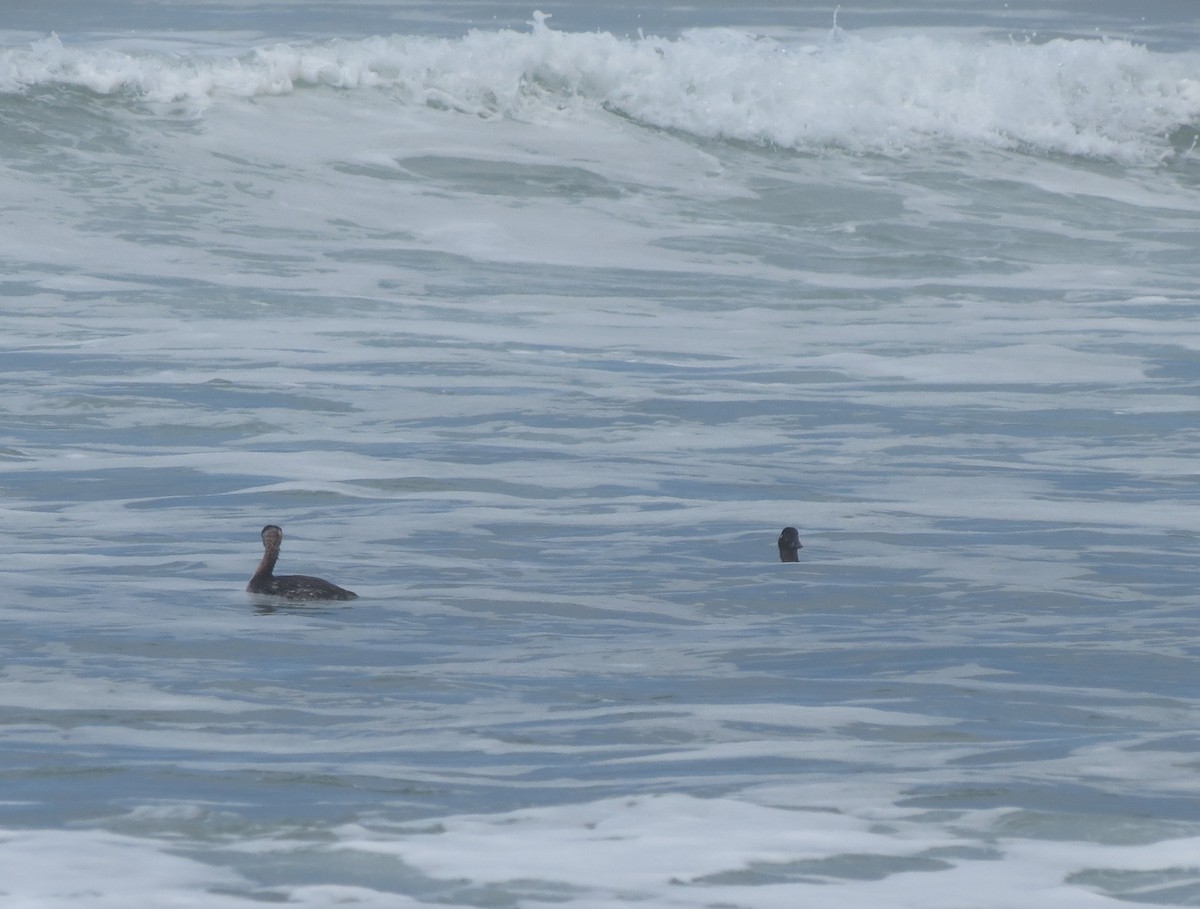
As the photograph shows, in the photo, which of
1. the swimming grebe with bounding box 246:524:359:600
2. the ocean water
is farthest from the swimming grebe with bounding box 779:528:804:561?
the swimming grebe with bounding box 246:524:359:600

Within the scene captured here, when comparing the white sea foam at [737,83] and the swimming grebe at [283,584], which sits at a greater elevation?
the white sea foam at [737,83]

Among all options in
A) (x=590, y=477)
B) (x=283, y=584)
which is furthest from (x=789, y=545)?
(x=590, y=477)

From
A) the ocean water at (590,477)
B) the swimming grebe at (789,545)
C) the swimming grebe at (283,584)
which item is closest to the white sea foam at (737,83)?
the ocean water at (590,477)

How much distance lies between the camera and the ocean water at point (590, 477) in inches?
233

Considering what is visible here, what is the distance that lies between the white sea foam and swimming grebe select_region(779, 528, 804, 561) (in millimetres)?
18110

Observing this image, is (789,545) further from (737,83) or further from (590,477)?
(737,83)

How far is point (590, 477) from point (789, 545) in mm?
2444

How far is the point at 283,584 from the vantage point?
889 centimetres

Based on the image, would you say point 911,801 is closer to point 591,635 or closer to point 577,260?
point 591,635

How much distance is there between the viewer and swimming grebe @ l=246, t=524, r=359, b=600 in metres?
8.84

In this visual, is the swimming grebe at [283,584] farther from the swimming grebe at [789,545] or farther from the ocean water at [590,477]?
the swimming grebe at [789,545]

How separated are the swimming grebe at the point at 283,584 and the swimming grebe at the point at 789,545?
75.2 inches

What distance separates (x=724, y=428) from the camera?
1342 centimetres

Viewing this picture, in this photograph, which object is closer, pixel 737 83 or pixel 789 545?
pixel 789 545
